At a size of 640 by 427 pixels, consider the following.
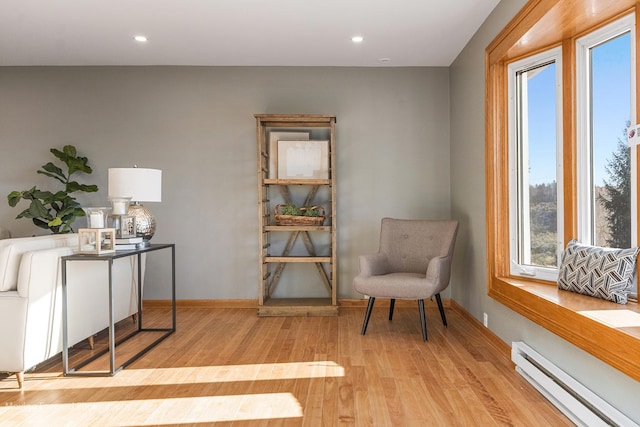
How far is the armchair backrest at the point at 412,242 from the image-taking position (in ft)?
13.0

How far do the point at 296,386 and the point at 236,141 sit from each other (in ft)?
9.45

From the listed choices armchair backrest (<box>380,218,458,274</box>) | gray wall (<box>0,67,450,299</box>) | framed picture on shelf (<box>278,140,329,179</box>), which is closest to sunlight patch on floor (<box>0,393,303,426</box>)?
armchair backrest (<box>380,218,458,274</box>)

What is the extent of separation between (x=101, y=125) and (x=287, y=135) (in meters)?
2.01

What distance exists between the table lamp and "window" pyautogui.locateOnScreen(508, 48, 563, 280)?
8.83 ft

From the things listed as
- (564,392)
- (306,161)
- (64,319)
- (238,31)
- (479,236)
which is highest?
(238,31)

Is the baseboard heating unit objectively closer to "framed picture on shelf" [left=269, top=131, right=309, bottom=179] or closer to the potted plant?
the potted plant

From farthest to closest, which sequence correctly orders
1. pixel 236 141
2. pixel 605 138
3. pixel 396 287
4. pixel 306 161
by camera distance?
pixel 236 141 < pixel 306 161 < pixel 396 287 < pixel 605 138

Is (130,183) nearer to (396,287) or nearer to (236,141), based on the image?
(236,141)

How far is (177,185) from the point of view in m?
4.68

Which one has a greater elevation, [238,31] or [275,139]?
[238,31]

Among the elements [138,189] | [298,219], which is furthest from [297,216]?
[138,189]

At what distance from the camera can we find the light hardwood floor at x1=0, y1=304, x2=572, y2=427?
2143 mm

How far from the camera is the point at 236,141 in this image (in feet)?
15.3

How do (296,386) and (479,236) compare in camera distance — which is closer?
(296,386)
